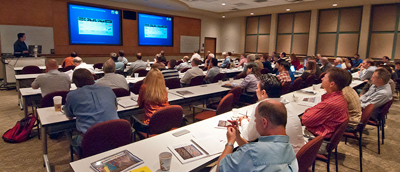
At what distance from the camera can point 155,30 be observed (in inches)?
483

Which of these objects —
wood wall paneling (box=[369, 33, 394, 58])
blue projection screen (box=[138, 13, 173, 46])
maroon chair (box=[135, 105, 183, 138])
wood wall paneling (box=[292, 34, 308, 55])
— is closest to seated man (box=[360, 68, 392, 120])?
maroon chair (box=[135, 105, 183, 138])

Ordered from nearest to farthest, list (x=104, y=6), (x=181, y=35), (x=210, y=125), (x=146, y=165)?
(x=146, y=165) < (x=210, y=125) < (x=104, y=6) < (x=181, y=35)

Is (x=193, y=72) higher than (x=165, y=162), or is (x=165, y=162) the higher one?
(x=193, y=72)

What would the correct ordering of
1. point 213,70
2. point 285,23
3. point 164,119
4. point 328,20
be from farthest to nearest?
1. point 285,23
2. point 328,20
3. point 213,70
4. point 164,119

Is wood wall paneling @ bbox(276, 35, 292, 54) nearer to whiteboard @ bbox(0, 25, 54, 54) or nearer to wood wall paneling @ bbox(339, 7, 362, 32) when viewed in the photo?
wood wall paneling @ bbox(339, 7, 362, 32)

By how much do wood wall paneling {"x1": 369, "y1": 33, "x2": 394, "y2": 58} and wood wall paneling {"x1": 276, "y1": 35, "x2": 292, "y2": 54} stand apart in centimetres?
366

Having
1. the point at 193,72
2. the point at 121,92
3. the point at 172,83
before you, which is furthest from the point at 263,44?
the point at 121,92

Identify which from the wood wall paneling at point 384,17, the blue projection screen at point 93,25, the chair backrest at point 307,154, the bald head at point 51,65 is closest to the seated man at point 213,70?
the bald head at point 51,65

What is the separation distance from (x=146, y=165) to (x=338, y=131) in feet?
5.98

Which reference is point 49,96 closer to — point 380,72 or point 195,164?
point 195,164

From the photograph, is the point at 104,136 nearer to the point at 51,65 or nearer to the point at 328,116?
the point at 328,116

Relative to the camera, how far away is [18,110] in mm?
5227

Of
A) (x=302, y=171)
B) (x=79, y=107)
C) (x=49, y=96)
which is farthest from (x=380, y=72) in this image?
(x=49, y=96)

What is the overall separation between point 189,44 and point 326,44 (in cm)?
720
